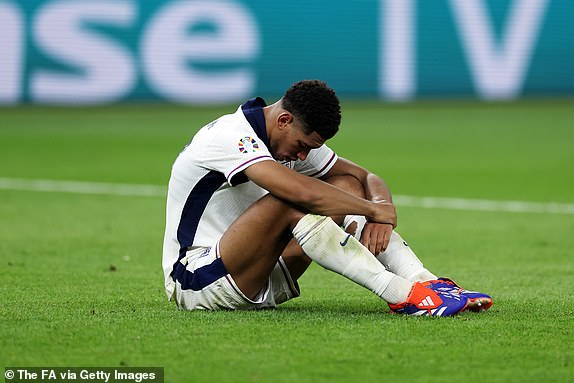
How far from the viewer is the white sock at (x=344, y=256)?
5672mm

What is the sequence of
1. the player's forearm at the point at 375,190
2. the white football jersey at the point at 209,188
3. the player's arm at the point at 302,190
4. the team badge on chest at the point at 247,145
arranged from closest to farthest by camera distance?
1. the player's arm at the point at 302,190
2. the team badge on chest at the point at 247,145
3. the white football jersey at the point at 209,188
4. the player's forearm at the point at 375,190

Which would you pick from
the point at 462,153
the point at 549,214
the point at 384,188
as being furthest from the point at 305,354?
the point at 462,153

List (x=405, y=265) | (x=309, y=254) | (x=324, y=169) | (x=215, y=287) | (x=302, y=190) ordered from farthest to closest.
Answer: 1. (x=324, y=169)
2. (x=405, y=265)
3. (x=215, y=287)
4. (x=309, y=254)
5. (x=302, y=190)

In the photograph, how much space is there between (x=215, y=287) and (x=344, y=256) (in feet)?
2.33

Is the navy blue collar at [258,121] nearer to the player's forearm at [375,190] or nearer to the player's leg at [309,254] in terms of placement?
the player's leg at [309,254]

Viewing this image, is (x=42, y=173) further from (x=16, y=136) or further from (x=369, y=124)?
(x=369, y=124)

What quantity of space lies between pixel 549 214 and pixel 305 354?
7.52 meters

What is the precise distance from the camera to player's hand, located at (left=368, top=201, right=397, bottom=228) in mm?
5906

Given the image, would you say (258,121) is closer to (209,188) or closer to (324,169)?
(209,188)

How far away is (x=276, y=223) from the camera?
5691 mm

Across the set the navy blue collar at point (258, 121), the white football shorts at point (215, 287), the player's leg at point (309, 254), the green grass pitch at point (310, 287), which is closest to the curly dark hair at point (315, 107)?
the navy blue collar at point (258, 121)

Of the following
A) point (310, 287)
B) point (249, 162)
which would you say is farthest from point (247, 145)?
point (310, 287)

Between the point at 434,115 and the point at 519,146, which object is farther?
the point at 434,115

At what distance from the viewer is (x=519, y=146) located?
1950 cm
